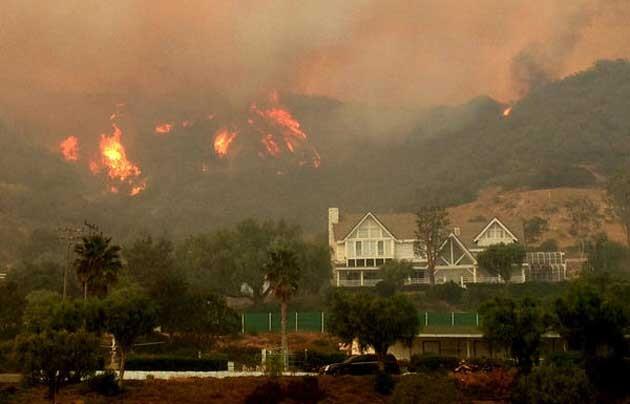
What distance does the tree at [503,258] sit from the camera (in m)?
102

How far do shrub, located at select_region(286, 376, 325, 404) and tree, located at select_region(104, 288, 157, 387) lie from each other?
35.0 feet

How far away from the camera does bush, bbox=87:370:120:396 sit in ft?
145

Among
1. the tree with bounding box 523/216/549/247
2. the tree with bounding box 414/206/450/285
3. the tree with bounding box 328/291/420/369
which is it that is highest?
the tree with bounding box 523/216/549/247

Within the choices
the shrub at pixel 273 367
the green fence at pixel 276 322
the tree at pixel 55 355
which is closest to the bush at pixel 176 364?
the shrub at pixel 273 367

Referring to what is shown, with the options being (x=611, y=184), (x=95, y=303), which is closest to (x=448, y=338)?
(x=95, y=303)

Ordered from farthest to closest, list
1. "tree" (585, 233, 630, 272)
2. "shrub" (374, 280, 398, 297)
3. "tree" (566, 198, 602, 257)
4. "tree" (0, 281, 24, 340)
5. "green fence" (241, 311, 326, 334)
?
"tree" (566, 198, 602, 257) < "tree" (585, 233, 630, 272) < "shrub" (374, 280, 398, 297) < "green fence" (241, 311, 326, 334) < "tree" (0, 281, 24, 340)

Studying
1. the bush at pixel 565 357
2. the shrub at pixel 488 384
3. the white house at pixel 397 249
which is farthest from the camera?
the white house at pixel 397 249

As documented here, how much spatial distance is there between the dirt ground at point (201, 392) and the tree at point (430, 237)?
2431 inches

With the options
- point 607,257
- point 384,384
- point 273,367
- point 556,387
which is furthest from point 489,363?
point 607,257

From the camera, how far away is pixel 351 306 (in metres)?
50.2

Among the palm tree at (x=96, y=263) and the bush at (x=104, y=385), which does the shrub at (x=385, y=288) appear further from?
the bush at (x=104, y=385)

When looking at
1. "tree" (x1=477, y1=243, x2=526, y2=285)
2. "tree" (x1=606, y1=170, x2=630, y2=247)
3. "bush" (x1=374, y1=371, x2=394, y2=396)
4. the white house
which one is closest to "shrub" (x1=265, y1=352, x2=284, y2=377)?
"bush" (x1=374, y1=371, x2=394, y2=396)

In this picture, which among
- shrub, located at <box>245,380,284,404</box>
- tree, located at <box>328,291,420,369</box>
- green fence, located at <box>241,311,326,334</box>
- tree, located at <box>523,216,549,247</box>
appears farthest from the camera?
tree, located at <box>523,216,549,247</box>

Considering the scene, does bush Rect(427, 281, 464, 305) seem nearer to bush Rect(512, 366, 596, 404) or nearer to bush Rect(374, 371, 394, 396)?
bush Rect(374, 371, 394, 396)
